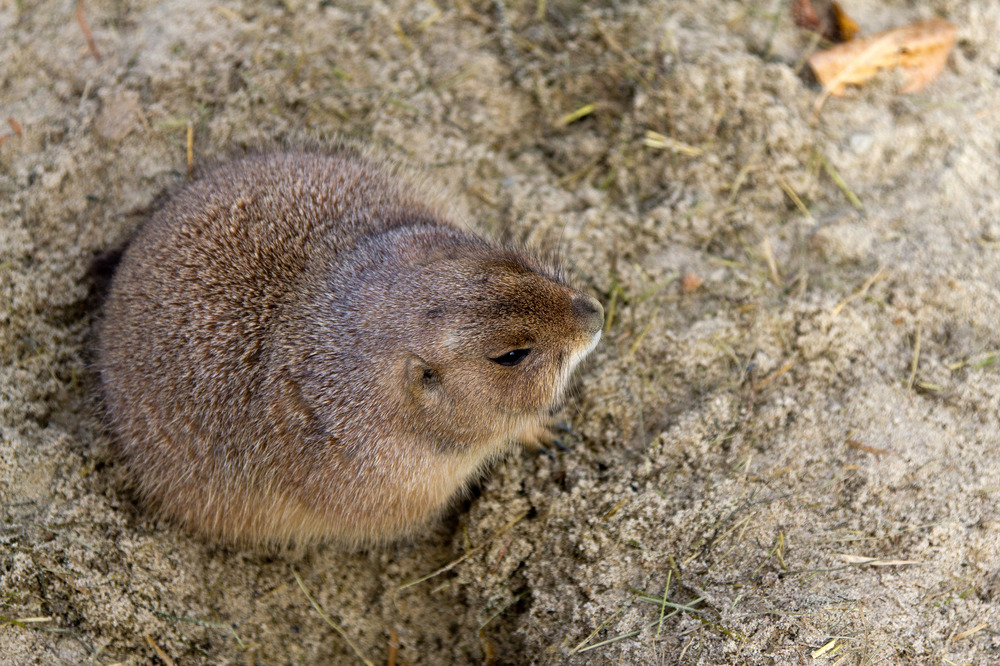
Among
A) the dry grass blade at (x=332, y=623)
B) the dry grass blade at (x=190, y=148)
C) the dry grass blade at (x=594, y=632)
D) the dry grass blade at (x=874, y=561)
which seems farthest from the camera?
the dry grass blade at (x=190, y=148)

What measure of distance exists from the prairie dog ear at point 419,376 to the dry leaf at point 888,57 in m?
3.20

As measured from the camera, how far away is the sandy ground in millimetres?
3330

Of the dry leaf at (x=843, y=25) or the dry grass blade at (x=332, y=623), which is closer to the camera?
A: the dry grass blade at (x=332, y=623)

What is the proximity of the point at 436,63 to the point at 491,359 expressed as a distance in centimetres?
243

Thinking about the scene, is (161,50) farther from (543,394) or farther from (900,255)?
(900,255)

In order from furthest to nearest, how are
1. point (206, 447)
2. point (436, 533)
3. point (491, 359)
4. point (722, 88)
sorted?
point (722, 88) < point (436, 533) < point (206, 447) < point (491, 359)

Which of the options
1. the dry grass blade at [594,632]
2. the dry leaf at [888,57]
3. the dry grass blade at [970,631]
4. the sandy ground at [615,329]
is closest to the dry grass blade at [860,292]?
the sandy ground at [615,329]

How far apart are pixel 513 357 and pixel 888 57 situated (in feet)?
10.8

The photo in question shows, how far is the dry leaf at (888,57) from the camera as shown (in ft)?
15.2

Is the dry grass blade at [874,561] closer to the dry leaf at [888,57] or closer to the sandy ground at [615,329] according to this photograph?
the sandy ground at [615,329]

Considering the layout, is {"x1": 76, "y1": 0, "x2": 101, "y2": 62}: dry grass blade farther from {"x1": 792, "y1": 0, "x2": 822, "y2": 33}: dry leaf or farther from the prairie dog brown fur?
{"x1": 792, "y1": 0, "x2": 822, "y2": 33}: dry leaf

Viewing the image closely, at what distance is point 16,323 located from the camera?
413 centimetres

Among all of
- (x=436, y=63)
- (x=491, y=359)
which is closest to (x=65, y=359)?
(x=491, y=359)

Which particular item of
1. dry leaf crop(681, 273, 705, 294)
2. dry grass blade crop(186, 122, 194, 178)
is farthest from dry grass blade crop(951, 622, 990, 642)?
dry grass blade crop(186, 122, 194, 178)
